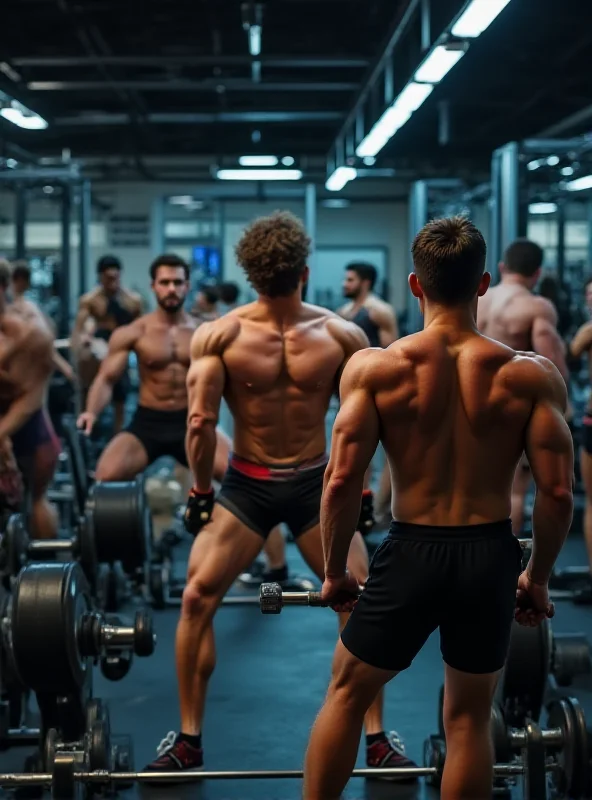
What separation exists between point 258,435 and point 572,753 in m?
1.07

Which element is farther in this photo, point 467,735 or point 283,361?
point 283,361

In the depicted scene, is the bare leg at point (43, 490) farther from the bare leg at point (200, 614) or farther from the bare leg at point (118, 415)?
the bare leg at point (118, 415)

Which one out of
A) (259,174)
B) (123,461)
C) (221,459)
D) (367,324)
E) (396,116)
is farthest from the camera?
(259,174)

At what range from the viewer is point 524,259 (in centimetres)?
492

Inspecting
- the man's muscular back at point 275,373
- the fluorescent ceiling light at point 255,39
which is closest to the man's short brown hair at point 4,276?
the man's muscular back at point 275,373

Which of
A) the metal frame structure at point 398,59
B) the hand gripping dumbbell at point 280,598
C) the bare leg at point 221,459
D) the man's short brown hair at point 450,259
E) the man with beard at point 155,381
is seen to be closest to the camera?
the man's short brown hair at point 450,259

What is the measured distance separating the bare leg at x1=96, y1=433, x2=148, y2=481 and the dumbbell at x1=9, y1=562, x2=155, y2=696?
1.84m

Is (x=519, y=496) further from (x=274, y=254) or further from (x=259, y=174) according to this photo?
(x=259, y=174)

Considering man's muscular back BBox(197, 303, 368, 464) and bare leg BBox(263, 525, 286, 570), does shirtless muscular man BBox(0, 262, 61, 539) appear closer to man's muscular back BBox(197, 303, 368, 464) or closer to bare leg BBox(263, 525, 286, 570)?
bare leg BBox(263, 525, 286, 570)

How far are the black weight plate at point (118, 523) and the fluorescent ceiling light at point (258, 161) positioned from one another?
9.30 metres

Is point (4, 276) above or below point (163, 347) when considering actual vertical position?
above

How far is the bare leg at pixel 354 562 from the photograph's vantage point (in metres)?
2.93

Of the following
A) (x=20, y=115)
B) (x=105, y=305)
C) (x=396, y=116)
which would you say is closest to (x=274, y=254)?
(x=396, y=116)

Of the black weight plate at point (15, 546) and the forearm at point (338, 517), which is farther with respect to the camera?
the black weight plate at point (15, 546)
